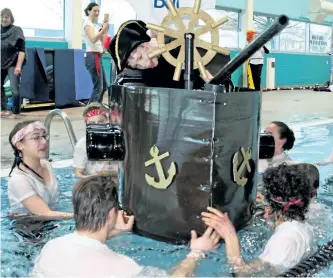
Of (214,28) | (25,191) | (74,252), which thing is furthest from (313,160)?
(74,252)

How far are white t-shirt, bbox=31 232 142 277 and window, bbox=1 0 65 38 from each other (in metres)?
8.23

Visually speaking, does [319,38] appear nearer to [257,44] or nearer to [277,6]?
[277,6]

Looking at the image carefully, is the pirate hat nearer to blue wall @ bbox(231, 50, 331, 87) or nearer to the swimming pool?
the swimming pool

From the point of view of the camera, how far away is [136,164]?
7.82ft

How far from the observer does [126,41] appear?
9.51 ft

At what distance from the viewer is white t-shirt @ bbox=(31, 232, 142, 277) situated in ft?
5.90

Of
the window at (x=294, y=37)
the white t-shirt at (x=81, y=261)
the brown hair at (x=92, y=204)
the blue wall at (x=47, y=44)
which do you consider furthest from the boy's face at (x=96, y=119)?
the window at (x=294, y=37)

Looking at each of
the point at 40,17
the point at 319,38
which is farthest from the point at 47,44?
the point at 319,38

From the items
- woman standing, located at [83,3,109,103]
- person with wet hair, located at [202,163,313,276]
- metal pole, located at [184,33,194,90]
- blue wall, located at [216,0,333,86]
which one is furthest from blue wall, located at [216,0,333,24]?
person with wet hair, located at [202,163,313,276]

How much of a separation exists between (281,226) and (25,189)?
134 cm

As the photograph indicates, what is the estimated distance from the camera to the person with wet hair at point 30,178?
271 cm

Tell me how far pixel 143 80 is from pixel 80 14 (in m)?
7.52

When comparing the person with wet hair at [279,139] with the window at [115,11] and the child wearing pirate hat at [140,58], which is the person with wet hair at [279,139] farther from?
the window at [115,11]

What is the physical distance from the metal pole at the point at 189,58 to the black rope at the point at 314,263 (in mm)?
944
